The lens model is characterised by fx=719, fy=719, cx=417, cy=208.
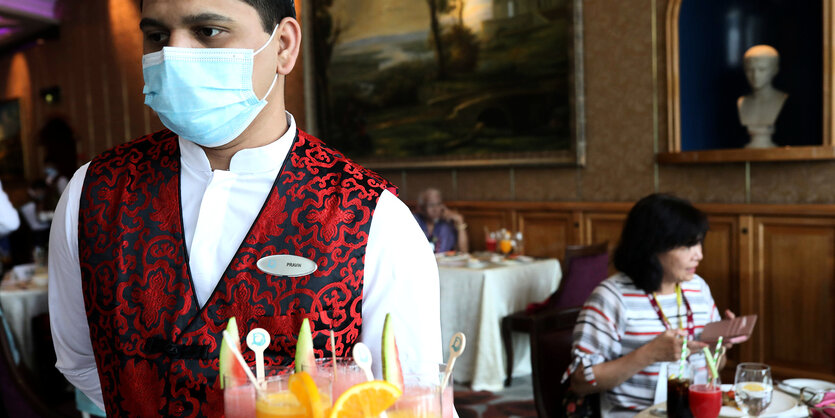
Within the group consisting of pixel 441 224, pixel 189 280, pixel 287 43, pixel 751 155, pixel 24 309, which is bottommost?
pixel 24 309

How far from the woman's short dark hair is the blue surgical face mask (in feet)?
5.63

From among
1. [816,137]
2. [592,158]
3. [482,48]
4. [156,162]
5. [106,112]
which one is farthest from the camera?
[106,112]

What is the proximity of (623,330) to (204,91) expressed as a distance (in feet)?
5.95

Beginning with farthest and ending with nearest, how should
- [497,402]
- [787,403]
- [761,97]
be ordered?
[761,97] < [497,402] < [787,403]

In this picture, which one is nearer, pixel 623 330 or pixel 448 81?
pixel 623 330

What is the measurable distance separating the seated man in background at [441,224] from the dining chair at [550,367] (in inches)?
154

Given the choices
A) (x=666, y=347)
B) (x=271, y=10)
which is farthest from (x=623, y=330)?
(x=271, y=10)

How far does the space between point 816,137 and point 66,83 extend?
12.0 metres

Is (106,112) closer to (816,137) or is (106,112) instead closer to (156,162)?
(816,137)

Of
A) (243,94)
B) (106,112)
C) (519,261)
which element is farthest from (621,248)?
(106,112)

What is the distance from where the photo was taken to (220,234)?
123 cm

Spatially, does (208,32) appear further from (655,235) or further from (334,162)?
(655,235)

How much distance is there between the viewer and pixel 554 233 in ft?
21.1

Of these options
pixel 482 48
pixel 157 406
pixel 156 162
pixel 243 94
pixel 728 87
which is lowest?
pixel 157 406
